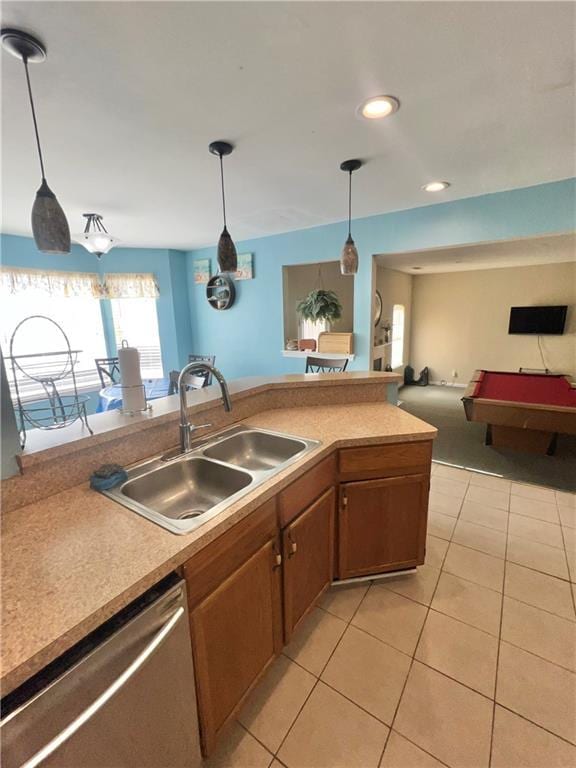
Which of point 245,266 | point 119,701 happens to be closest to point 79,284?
point 245,266

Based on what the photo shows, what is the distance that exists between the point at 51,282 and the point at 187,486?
405 cm

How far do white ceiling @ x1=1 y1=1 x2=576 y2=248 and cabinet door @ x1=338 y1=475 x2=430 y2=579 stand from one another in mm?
1792

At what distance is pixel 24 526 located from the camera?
3.26 ft

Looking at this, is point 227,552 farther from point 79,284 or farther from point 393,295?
point 393,295

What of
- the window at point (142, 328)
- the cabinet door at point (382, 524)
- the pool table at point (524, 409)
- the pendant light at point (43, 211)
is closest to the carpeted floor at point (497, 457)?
the pool table at point (524, 409)

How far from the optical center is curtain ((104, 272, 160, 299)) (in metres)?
4.67

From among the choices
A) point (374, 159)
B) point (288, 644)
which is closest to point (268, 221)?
point (374, 159)

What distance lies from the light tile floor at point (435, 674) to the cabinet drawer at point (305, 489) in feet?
2.33

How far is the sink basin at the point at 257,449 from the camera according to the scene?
65.4 inches

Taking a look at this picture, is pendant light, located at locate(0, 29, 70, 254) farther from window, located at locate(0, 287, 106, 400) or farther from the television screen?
the television screen

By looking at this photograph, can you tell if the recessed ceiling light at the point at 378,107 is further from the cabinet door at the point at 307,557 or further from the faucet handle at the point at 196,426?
the cabinet door at the point at 307,557

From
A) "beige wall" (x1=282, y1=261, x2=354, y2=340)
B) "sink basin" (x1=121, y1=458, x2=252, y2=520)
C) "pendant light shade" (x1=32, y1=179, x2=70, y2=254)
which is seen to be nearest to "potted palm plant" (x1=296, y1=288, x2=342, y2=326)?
"beige wall" (x1=282, y1=261, x2=354, y2=340)

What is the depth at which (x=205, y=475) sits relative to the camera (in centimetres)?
148

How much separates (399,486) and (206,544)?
111 centimetres
